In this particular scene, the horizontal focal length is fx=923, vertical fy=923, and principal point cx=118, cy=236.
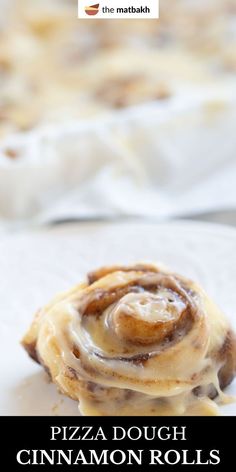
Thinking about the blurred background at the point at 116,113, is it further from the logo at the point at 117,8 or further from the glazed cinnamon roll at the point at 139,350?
the glazed cinnamon roll at the point at 139,350

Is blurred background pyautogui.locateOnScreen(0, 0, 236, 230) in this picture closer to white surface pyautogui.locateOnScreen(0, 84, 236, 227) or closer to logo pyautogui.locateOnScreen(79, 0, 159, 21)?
white surface pyautogui.locateOnScreen(0, 84, 236, 227)

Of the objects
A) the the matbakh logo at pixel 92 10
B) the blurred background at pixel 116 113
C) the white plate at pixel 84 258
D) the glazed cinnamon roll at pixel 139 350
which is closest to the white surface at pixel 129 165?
the blurred background at pixel 116 113

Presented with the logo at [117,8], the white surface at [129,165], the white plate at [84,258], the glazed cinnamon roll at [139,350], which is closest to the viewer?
the glazed cinnamon roll at [139,350]

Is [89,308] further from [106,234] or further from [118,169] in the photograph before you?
Result: [118,169]

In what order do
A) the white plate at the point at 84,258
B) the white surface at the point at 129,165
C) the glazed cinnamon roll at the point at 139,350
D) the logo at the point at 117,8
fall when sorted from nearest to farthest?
1. the glazed cinnamon roll at the point at 139,350
2. the white plate at the point at 84,258
3. the logo at the point at 117,8
4. the white surface at the point at 129,165

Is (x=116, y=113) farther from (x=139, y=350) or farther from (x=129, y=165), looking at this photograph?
(x=139, y=350)
